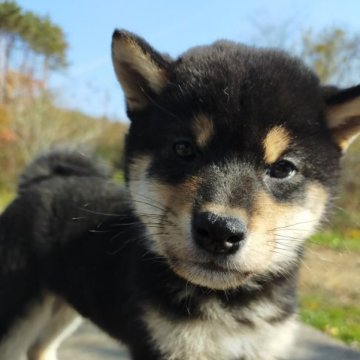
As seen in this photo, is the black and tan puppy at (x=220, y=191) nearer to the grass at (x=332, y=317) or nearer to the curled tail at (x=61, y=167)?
the curled tail at (x=61, y=167)

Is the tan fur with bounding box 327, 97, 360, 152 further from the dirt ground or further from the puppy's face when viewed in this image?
the dirt ground

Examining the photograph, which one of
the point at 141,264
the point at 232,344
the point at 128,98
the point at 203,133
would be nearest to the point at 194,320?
the point at 232,344

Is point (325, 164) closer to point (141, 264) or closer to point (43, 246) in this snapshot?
point (141, 264)

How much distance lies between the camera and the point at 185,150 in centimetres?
228

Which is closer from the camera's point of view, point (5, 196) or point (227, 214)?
point (227, 214)

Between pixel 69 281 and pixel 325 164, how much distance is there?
162cm

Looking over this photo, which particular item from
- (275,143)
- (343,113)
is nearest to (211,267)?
(275,143)

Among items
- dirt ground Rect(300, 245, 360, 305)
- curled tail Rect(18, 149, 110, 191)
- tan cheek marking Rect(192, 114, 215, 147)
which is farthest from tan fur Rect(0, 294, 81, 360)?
dirt ground Rect(300, 245, 360, 305)

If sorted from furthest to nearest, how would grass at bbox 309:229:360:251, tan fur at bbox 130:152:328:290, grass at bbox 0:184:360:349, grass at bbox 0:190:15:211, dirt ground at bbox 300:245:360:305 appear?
grass at bbox 0:190:15:211, grass at bbox 309:229:360:251, dirt ground at bbox 300:245:360:305, grass at bbox 0:184:360:349, tan fur at bbox 130:152:328:290

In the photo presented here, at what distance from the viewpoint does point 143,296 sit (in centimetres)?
245

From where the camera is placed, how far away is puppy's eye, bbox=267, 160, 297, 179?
7.32ft

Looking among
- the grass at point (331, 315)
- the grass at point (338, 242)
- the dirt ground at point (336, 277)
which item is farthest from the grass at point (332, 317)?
the grass at point (338, 242)

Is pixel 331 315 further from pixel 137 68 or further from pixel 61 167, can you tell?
pixel 137 68

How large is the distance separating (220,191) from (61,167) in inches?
76.9
